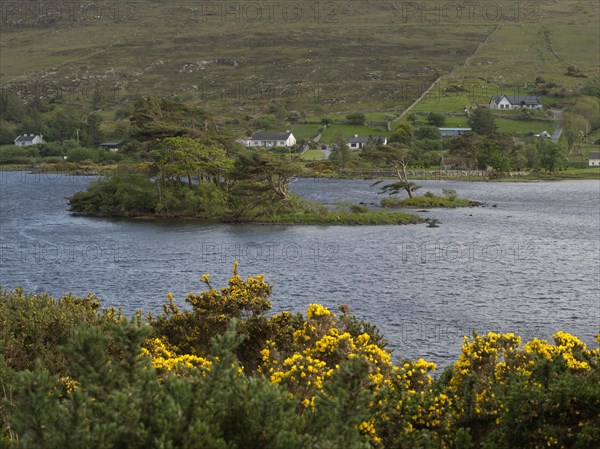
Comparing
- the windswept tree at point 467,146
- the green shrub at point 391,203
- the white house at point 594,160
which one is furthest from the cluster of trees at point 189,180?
the white house at point 594,160

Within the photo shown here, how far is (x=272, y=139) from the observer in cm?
14800

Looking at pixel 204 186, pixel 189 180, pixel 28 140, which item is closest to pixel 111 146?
pixel 28 140

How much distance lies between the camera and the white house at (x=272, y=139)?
147 m

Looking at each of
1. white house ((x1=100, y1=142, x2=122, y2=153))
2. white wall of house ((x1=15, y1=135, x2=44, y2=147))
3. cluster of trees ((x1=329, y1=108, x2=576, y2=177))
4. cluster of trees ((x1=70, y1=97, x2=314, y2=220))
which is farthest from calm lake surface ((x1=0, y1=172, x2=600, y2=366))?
white wall of house ((x1=15, y1=135, x2=44, y2=147))

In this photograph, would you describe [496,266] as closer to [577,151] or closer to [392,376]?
[392,376]

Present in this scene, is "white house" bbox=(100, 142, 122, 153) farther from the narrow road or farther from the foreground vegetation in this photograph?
the foreground vegetation

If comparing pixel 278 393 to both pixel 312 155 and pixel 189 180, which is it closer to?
pixel 189 180

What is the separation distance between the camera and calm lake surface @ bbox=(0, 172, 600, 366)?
33.9 meters

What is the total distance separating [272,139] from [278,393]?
141m

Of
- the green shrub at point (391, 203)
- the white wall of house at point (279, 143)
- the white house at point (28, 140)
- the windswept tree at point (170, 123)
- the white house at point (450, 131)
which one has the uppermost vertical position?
the windswept tree at point (170, 123)

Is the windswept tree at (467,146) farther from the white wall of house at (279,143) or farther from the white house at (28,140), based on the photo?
the white house at (28,140)

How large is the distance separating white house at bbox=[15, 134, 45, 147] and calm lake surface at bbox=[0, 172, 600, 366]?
90179 millimetres

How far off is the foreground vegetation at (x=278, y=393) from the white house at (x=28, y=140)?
15465cm

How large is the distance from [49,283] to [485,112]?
117 m
